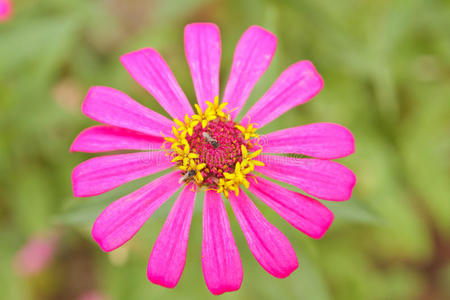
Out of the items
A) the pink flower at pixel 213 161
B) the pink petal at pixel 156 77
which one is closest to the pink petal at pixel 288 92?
the pink flower at pixel 213 161

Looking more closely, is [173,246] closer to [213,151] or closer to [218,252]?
[218,252]

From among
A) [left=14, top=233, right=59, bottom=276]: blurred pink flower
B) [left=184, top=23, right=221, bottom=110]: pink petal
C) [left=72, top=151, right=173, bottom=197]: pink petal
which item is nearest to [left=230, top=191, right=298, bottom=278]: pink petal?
[left=72, top=151, right=173, bottom=197]: pink petal

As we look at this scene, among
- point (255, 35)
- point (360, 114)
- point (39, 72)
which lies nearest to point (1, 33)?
point (39, 72)

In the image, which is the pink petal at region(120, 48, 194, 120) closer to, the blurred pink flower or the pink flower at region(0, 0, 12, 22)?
the pink flower at region(0, 0, 12, 22)

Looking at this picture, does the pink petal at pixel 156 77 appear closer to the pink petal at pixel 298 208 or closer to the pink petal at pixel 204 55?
the pink petal at pixel 204 55

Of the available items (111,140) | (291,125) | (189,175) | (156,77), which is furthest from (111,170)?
(291,125)

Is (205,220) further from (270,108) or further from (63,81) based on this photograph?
(63,81)
